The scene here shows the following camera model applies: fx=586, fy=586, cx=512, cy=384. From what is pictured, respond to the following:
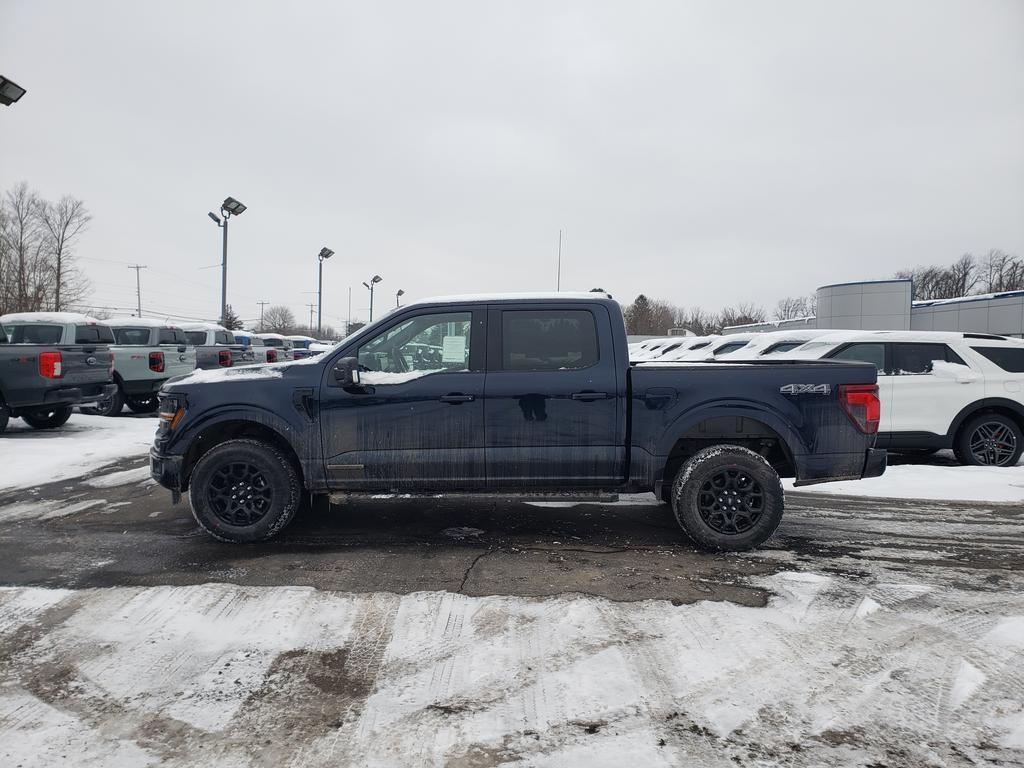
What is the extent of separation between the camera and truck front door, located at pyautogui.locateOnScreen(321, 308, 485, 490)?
445 cm

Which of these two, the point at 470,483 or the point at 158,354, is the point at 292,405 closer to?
the point at 470,483

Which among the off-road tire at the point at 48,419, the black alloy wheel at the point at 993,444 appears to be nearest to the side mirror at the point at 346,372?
the black alloy wheel at the point at 993,444

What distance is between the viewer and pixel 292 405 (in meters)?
4.49

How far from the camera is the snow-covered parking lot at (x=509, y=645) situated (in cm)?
229

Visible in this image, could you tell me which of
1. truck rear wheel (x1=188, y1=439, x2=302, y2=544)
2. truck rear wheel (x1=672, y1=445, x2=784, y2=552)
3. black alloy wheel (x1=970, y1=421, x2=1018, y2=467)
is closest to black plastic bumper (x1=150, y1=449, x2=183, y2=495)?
truck rear wheel (x1=188, y1=439, x2=302, y2=544)

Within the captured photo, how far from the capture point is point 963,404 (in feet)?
24.6

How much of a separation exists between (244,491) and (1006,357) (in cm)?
909

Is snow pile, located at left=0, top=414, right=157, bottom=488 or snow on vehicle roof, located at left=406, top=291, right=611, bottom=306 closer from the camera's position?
snow on vehicle roof, located at left=406, top=291, right=611, bottom=306

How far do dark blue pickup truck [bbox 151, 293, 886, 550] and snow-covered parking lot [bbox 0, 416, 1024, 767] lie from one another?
0.45 m

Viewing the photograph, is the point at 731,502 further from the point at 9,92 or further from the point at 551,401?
the point at 9,92

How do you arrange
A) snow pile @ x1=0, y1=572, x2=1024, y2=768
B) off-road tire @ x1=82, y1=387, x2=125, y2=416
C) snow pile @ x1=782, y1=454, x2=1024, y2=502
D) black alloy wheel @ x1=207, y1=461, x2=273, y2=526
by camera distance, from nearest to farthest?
snow pile @ x1=0, y1=572, x2=1024, y2=768, black alloy wheel @ x1=207, y1=461, x2=273, y2=526, snow pile @ x1=782, y1=454, x2=1024, y2=502, off-road tire @ x1=82, y1=387, x2=125, y2=416

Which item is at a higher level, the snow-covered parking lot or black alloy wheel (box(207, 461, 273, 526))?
black alloy wheel (box(207, 461, 273, 526))

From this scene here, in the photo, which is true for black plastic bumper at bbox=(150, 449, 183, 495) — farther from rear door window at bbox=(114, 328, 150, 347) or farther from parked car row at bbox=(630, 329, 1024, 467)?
rear door window at bbox=(114, 328, 150, 347)

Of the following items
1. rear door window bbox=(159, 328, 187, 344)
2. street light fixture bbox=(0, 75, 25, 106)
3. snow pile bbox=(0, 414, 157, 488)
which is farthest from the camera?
rear door window bbox=(159, 328, 187, 344)
